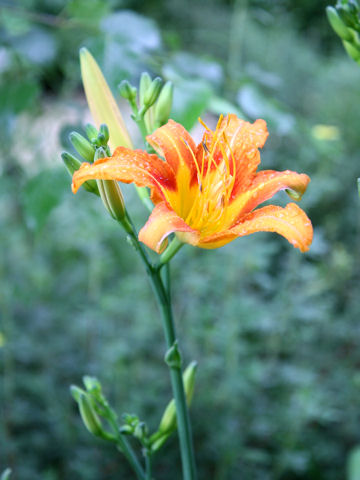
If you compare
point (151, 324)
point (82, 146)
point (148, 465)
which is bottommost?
point (148, 465)

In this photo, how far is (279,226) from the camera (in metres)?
0.51

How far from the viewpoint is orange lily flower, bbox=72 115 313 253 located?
50 cm

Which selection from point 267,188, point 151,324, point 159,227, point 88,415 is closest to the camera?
point 159,227

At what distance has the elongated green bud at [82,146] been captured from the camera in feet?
2.00

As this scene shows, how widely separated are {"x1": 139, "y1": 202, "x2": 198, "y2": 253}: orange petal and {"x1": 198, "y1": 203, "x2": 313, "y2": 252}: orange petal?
0.13 feet

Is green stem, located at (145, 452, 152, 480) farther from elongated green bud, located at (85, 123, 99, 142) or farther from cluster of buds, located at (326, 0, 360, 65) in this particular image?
cluster of buds, located at (326, 0, 360, 65)

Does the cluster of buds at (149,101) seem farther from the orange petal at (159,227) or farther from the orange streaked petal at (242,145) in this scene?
the orange petal at (159,227)

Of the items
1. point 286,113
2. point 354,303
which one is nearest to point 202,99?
point 286,113

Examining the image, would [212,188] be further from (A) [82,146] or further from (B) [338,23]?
(B) [338,23]

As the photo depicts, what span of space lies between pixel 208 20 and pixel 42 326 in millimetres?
6168

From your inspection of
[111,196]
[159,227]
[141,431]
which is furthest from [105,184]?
[141,431]

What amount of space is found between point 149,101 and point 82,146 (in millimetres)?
129

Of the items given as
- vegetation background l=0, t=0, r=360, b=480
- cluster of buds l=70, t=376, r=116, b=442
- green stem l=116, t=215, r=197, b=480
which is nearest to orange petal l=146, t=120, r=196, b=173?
green stem l=116, t=215, r=197, b=480

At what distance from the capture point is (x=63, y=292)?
7.48 ft
